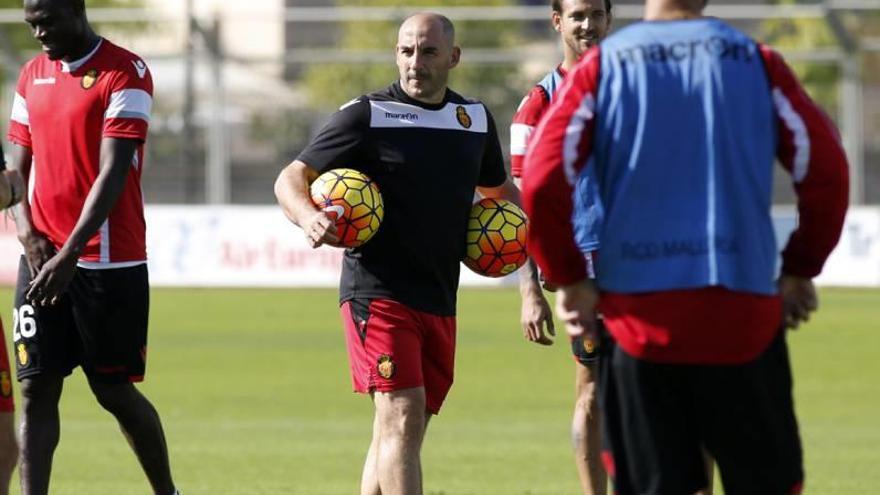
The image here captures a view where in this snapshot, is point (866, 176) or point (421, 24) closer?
point (421, 24)

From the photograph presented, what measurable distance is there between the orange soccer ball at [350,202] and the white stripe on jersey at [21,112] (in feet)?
4.65

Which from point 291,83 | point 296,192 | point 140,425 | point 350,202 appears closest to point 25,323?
point 140,425

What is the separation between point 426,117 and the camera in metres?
7.45

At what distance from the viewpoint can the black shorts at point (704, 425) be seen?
501 cm

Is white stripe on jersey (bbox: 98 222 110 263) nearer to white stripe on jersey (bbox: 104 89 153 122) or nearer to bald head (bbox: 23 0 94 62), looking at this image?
white stripe on jersey (bbox: 104 89 153 122)

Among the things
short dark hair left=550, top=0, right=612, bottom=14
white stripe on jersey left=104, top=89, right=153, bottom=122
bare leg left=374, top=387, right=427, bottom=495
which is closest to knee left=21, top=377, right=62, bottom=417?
white stripe on jersey left=104, top=89, right=153, bottom=122

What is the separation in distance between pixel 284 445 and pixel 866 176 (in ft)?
65.2

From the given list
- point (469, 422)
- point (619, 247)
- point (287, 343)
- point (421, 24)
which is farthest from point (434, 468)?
point (287, 343)

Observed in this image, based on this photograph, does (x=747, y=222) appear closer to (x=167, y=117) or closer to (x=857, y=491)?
(x=857, y=491)

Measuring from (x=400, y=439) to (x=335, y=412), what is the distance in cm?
610

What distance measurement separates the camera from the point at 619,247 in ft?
16.6

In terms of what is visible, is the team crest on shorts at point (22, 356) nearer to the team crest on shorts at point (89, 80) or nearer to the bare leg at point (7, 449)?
the bare leg at point (7, 449)

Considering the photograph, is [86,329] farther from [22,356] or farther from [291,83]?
[291,83]

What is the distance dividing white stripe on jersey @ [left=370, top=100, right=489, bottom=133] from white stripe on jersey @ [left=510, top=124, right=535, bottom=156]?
16 cm
